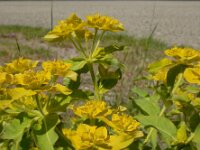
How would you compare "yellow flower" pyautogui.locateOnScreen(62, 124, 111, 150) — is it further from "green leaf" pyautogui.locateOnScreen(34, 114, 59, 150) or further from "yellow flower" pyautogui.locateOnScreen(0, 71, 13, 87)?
"yellow flower" pyautogui.locateOnScreen(0, 71, 13, 87)

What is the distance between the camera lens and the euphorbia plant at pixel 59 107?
0.96 meters

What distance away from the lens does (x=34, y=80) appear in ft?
3.25

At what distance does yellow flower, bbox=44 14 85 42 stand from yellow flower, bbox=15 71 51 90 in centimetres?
19

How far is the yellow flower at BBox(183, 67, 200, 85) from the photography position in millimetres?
1079

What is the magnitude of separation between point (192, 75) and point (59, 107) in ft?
1.05

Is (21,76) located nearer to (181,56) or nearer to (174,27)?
(181,56)

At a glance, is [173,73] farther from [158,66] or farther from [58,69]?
[58,69]

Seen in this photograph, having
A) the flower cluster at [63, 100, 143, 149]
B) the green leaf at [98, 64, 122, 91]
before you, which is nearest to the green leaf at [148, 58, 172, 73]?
the green leaf at [98, 64, 122, 91]

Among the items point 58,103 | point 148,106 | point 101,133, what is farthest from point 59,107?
point 148,106

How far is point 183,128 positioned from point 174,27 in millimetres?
9159

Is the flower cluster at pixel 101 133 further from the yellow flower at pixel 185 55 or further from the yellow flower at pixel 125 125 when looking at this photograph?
the yellow flower at pixel 185 55

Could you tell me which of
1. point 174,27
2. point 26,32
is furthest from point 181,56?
point 174,27

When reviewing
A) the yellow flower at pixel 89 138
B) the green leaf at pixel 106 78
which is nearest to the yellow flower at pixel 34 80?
the yellow flower at pixel 89 138

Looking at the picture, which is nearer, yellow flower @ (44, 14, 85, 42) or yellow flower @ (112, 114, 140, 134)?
yellow flower @ (112, 114, 140, 134)
